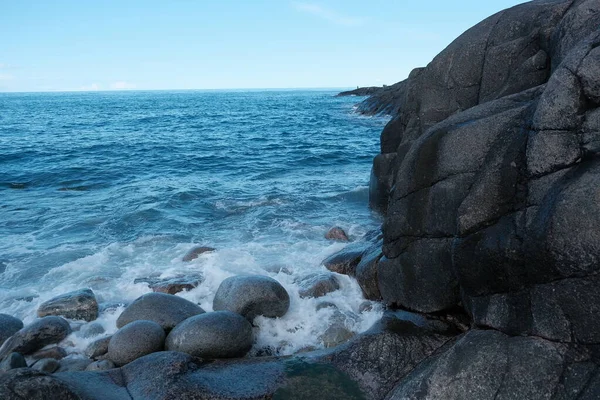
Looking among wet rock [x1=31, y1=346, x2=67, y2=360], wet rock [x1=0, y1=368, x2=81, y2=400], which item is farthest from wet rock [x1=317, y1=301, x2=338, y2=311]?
wet rock [x1=0, y1=368, x2=81, y2=400]

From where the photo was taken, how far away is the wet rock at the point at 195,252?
13.7 m

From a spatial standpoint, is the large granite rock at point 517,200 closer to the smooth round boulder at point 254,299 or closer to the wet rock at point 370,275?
the wet rock at point 370,275

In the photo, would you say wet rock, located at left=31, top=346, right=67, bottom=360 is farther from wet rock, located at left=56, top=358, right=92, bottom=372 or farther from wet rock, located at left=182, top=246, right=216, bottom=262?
wet rock, located at left=182, top=246, right=216, bottom=262

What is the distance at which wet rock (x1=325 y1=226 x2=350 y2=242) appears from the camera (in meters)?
14.8

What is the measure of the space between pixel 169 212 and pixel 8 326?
9299 millimetres

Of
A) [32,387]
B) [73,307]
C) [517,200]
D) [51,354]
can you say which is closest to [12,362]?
[51,354]

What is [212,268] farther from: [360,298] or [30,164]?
[30,164]

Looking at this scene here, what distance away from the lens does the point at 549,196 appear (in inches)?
219

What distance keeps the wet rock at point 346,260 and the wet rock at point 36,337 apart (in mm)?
5956

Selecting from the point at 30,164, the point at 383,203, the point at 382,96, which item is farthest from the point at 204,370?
the point at 382,96

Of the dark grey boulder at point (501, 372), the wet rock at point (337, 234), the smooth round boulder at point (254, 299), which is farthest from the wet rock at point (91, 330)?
the wet rock at point (337, 234)

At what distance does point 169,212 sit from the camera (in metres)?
18.8

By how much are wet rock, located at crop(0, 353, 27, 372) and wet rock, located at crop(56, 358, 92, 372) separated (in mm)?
597

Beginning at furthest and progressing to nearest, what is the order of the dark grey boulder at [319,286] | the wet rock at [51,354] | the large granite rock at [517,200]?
1. the dark grey boulder at [319,286]
2. the wet rock at [51,354]
3. the large granite rock at [517,200]
